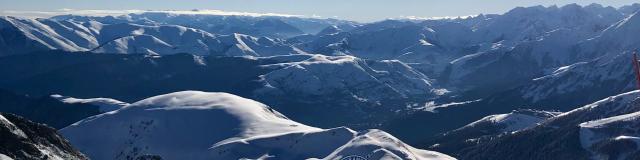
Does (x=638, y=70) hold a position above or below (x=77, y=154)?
above

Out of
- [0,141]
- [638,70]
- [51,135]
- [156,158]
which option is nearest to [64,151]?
[51,135]

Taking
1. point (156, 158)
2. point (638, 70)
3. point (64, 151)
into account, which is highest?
point (638, 70)

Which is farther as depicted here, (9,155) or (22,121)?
(22,121)

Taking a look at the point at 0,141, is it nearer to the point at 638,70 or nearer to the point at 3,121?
the point at 3,121

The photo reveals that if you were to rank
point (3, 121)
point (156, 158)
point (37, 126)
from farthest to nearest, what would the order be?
point (156, 158) < point (37, 126) < point (3, 121)

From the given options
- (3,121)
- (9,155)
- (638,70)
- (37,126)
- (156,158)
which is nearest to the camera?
(638,70)

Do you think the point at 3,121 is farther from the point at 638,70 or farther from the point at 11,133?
the point at 638,70

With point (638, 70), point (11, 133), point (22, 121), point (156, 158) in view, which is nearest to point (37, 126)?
point (22, 121)
